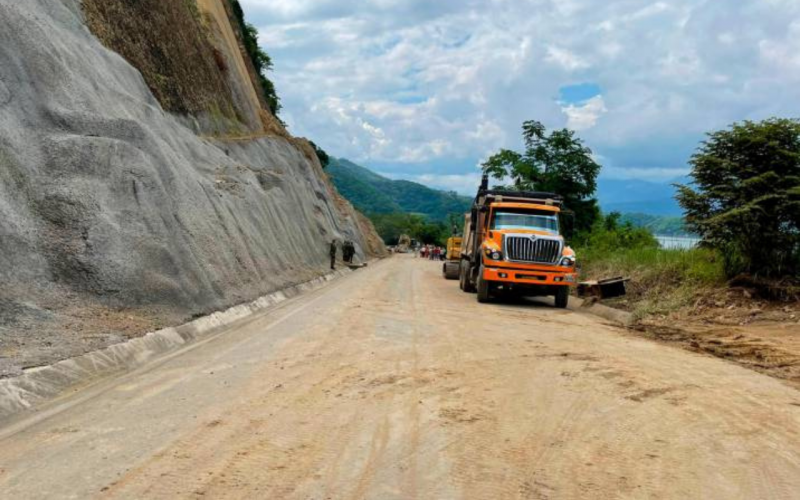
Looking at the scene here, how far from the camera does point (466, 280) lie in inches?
868

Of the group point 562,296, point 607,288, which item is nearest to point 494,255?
point 562,296

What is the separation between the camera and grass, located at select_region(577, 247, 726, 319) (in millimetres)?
15266

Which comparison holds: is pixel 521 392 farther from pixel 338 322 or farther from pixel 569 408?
pixel 338 322

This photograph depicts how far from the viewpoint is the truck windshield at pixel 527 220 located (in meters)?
18.7

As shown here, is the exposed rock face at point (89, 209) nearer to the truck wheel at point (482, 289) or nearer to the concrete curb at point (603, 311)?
the truck wheel at point (482, 289)

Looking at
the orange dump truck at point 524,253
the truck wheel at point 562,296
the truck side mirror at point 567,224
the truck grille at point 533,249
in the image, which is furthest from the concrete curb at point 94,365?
the truck side mirror at point 567,224

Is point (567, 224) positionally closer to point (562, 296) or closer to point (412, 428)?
point (562, 296)

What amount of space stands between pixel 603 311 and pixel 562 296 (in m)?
1.29

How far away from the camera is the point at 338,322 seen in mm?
12367

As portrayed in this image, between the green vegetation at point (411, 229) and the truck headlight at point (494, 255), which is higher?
the green vegetation at point (411, 229)

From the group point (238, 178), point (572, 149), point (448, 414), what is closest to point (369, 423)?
point (448, 414)

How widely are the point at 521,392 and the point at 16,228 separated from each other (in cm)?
770

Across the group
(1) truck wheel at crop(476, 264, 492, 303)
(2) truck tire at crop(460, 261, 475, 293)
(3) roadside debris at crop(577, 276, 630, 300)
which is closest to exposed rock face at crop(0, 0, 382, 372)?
(1) truck wheel at crop(476, 264, 492, 303)

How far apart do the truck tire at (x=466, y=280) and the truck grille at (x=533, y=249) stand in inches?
153
